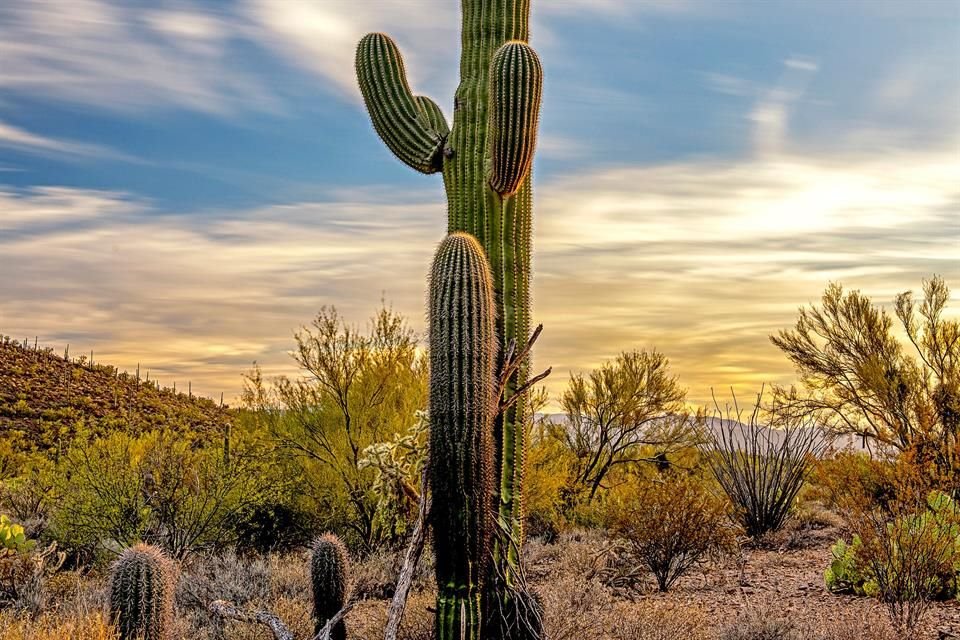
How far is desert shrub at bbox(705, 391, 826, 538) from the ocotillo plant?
972 cm

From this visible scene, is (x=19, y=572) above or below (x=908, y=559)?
below

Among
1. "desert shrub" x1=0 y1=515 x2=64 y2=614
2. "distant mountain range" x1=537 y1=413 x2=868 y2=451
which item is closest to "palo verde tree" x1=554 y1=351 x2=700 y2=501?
"distant mountain range" x1=537 y1=413 x2=868 y2=451

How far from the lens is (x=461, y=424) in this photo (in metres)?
5.98

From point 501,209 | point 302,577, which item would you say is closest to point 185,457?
point 302,577

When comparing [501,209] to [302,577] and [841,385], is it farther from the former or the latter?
[841,385]

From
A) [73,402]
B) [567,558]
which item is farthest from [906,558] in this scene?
[73,402]

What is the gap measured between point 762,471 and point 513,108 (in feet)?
36.4

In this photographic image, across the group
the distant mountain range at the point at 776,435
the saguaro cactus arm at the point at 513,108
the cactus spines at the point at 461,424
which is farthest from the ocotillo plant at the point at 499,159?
the distant mountain range at the point at 776,435

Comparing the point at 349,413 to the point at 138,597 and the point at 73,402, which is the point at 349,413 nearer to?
the point at 138,597

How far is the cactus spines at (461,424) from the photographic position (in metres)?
5.98

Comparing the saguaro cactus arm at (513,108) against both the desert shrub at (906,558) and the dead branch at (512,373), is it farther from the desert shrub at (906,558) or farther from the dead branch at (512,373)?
the desert shrub at (906,558)

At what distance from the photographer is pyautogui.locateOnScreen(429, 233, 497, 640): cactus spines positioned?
5980 millimetres

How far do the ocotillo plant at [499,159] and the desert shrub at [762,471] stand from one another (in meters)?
9.72

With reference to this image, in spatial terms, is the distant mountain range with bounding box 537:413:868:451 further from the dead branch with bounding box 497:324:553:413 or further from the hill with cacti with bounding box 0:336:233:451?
the hill with cacti with bounding box 0:336:233:451
